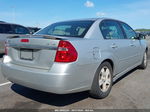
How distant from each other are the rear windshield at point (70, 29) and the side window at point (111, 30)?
0.35 m

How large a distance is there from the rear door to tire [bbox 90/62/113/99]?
1.35 metres

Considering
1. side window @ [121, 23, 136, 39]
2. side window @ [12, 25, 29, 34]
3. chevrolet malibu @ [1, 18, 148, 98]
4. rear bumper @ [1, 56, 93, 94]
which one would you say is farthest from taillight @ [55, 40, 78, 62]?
side window @ [12, 25, 29, 34]

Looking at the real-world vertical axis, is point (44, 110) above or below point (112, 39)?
below

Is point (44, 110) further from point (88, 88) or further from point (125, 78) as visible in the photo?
point (125, 78)

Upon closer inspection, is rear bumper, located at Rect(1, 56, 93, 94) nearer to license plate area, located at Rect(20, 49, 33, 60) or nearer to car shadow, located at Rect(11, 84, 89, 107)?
license plate area, located at Rect(20, 49, 33, 60)

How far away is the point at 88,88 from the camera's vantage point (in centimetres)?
353

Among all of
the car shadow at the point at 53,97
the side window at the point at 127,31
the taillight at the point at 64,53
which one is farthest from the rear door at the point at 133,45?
the taillight at the point at 64,53

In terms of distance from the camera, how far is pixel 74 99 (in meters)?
3.89

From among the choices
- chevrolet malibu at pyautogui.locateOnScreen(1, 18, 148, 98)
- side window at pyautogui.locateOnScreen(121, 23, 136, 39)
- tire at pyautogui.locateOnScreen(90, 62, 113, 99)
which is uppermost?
side window at pyautogui.locateOnScreen(121, 23, 136, 39)

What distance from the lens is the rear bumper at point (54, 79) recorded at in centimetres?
308

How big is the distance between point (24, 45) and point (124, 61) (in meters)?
2.52

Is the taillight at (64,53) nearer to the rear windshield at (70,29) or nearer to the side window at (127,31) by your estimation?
the rear windshield at (70,29)

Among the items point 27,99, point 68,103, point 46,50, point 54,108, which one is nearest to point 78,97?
point 68,103

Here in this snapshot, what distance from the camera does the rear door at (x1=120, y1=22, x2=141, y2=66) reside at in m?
5.20
